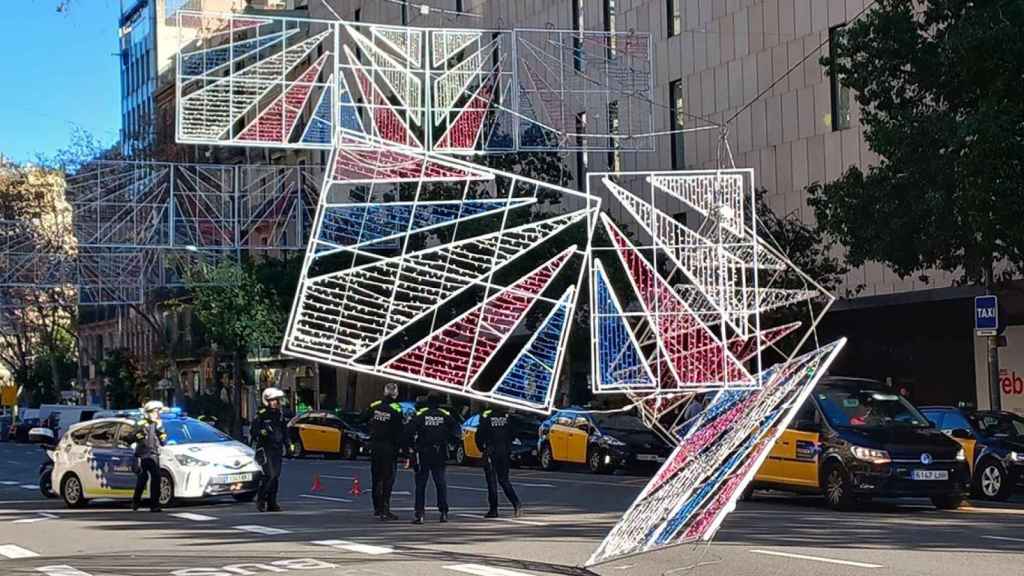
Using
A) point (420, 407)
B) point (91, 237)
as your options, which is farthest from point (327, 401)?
point (420, 407)

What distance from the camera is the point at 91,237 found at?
3706 centimetres

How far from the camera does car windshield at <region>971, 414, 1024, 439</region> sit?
24109mm

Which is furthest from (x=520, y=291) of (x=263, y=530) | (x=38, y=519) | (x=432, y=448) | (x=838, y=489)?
(x=38, y=519)

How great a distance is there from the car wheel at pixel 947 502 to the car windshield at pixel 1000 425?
2518 millimetres

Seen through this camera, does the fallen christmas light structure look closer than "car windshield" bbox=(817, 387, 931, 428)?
Yes

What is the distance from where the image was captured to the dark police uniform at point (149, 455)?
22.2m

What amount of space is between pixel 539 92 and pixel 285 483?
39.7 feet

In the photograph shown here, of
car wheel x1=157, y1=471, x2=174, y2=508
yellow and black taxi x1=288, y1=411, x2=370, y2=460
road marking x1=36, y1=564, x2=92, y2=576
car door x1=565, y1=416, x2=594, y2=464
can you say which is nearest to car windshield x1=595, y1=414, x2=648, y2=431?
car door x1=565, y1=416, x2=594, y2=464

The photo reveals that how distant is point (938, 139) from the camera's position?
2341 centimetres

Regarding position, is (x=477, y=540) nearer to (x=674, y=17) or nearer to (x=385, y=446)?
(x=385, y=446)

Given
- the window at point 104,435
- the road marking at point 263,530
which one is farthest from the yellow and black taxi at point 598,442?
the road marking at point 263,530

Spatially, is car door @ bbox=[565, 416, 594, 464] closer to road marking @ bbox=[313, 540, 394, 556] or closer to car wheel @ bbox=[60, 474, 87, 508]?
car wheel @ bbox=[60, 474, 87, 508]

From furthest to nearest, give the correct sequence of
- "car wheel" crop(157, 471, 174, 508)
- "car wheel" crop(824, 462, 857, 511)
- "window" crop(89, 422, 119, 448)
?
"window" crop(89, 422, 119, 448) < "car wheel" crop(157, 471, 174, 508) < "car wheel" crop(824, 462, 857, 511)

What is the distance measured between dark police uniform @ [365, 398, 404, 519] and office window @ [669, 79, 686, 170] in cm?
2058
